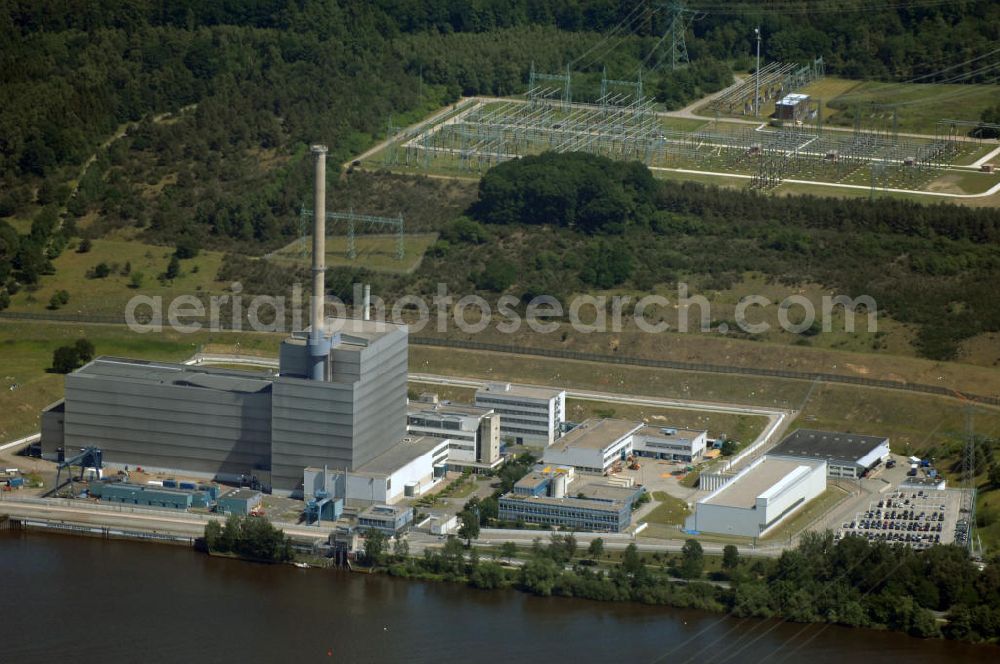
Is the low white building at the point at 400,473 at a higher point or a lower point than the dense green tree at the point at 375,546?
higher

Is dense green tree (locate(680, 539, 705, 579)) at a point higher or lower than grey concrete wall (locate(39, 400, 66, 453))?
lower

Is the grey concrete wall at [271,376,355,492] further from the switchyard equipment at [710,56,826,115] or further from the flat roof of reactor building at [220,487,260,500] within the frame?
the switchyard equipment at [710,56,826,115]

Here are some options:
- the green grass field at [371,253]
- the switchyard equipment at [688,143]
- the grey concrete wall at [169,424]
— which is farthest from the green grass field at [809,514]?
the switchyard equipment at [688,143]

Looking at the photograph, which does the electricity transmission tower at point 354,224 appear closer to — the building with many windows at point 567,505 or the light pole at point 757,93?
the light pole at point 757,93

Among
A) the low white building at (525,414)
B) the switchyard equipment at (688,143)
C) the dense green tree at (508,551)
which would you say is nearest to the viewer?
the dense green tree at (508,551)

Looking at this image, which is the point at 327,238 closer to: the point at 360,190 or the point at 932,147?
the point at 360,190

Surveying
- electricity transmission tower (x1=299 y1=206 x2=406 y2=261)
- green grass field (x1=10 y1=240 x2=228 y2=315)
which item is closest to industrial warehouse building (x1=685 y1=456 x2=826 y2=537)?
electricity transmission tower (x1=299 y1=206 x2=406 y2=261)

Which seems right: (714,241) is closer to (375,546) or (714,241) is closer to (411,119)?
(411,119)
